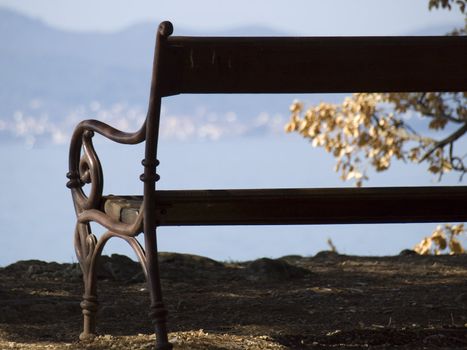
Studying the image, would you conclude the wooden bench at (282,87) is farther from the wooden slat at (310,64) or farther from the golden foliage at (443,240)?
the golden foliage at (443,240)

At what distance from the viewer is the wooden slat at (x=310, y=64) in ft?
11.9

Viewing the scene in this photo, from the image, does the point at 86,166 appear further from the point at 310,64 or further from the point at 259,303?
the point at 259,303

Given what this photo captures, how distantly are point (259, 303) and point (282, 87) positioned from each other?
7.24 feet

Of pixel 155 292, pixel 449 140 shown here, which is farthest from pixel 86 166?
pixel 449 140

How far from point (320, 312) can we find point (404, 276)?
127 centimetres

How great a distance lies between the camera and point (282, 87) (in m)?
3.69

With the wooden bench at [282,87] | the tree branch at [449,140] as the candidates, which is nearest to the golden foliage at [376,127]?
the tree branch at [449,140]

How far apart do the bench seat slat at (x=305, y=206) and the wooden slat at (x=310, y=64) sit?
383mm

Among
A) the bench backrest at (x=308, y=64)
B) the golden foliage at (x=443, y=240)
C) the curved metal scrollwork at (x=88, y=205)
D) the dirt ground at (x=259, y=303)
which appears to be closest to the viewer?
the bench backrest at (x=308, y=64)

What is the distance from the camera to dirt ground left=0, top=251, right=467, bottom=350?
14.7ft

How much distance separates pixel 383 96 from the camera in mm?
10016

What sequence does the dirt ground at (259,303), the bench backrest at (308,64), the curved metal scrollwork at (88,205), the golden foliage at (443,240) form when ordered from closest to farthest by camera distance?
the bench backrest at (308,64) → the curved metal scrollwork at (88,205) → the dirt ground at (259,303) → the golden foliage at (443,240)

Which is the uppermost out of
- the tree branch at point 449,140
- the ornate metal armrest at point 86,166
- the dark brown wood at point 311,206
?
the tree branch at point 449,140

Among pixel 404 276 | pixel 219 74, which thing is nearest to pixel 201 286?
pixel 404 276
